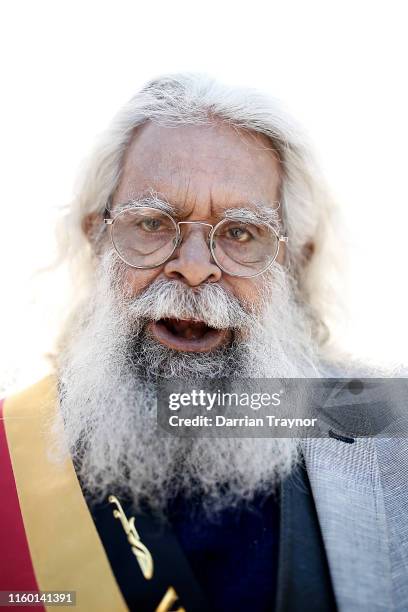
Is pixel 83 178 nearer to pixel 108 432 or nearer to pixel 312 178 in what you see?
pixel 312 178

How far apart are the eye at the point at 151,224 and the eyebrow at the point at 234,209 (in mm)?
65

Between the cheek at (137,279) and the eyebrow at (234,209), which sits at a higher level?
the eyebrow at (234,209)

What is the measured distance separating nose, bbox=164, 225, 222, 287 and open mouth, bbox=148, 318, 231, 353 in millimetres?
183

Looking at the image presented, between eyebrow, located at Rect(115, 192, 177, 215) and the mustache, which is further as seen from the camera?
eyebrow, located at Rect(115, 192, 177, 215)

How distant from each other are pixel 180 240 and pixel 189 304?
0.33 meters

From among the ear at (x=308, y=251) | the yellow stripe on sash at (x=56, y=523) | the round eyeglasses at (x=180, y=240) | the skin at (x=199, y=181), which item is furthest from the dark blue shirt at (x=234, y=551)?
the ear at (x=308, y=251)

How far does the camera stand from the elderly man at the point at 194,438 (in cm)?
193

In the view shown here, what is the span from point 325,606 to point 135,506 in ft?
2.42

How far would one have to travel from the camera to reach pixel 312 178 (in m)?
3.01

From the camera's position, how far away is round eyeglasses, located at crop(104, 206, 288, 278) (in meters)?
2.44

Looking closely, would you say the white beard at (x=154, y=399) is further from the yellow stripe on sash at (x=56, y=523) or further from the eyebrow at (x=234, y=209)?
the eyebrow at (x=234, y=209)

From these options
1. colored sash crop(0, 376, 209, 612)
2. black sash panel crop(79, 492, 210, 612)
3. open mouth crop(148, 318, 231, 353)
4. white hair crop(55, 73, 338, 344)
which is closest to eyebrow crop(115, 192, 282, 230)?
white hair crop(55, 73, 338, 344)

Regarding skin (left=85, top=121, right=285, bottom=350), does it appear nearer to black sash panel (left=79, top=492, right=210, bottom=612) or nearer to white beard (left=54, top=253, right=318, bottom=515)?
white beard (left=54, top=253, right=318, bottom=515)

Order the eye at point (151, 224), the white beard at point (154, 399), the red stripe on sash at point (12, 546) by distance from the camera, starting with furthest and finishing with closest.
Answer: the eye at point (151, 224) < the white beard at point (154, 399) < the red stripe on sash at point (12, 546)
